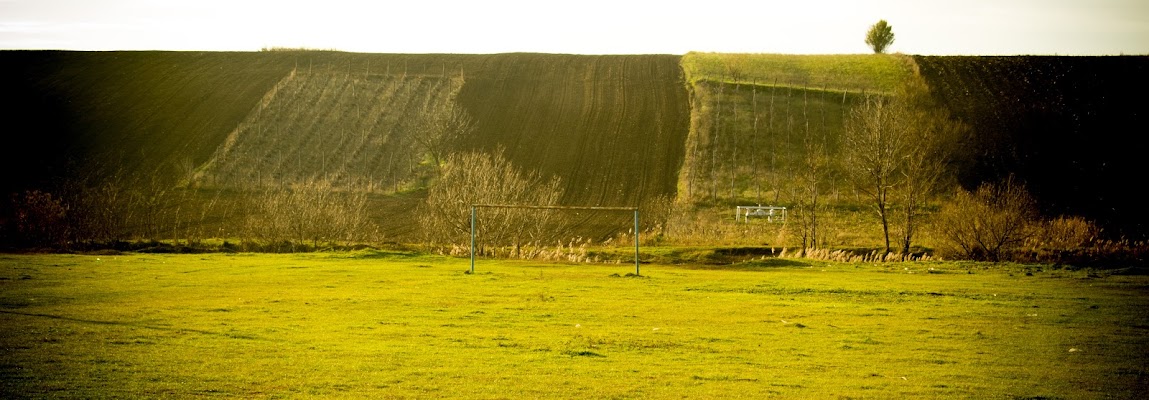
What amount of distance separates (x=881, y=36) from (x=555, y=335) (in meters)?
115

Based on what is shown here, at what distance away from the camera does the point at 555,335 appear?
19359 mm

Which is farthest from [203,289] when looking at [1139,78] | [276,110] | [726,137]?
[1139,78]

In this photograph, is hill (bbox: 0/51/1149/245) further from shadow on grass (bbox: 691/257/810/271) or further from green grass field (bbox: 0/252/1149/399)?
green grass field (bbox: 0/252/1149/399)

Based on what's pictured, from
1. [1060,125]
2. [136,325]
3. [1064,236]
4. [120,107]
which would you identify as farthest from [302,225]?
[1060,125]

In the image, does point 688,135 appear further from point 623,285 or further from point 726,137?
point 623,285

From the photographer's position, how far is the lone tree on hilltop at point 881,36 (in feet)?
409

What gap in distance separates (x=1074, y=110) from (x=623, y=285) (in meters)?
59.6

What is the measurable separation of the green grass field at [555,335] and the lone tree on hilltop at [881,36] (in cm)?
9646

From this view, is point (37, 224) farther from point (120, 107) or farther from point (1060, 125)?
point (1060, 125)

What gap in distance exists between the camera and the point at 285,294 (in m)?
26.0

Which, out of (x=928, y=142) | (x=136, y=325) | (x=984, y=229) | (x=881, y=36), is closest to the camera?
(x=136, y=325)

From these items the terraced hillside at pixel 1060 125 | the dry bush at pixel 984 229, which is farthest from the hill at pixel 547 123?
the dry bush at pixel 984 229

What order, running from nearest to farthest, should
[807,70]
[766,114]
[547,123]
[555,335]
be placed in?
[555,335], [766,114], [547,123], [807,70]

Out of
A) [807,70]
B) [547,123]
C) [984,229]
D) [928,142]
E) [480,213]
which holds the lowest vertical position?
[984,229]
